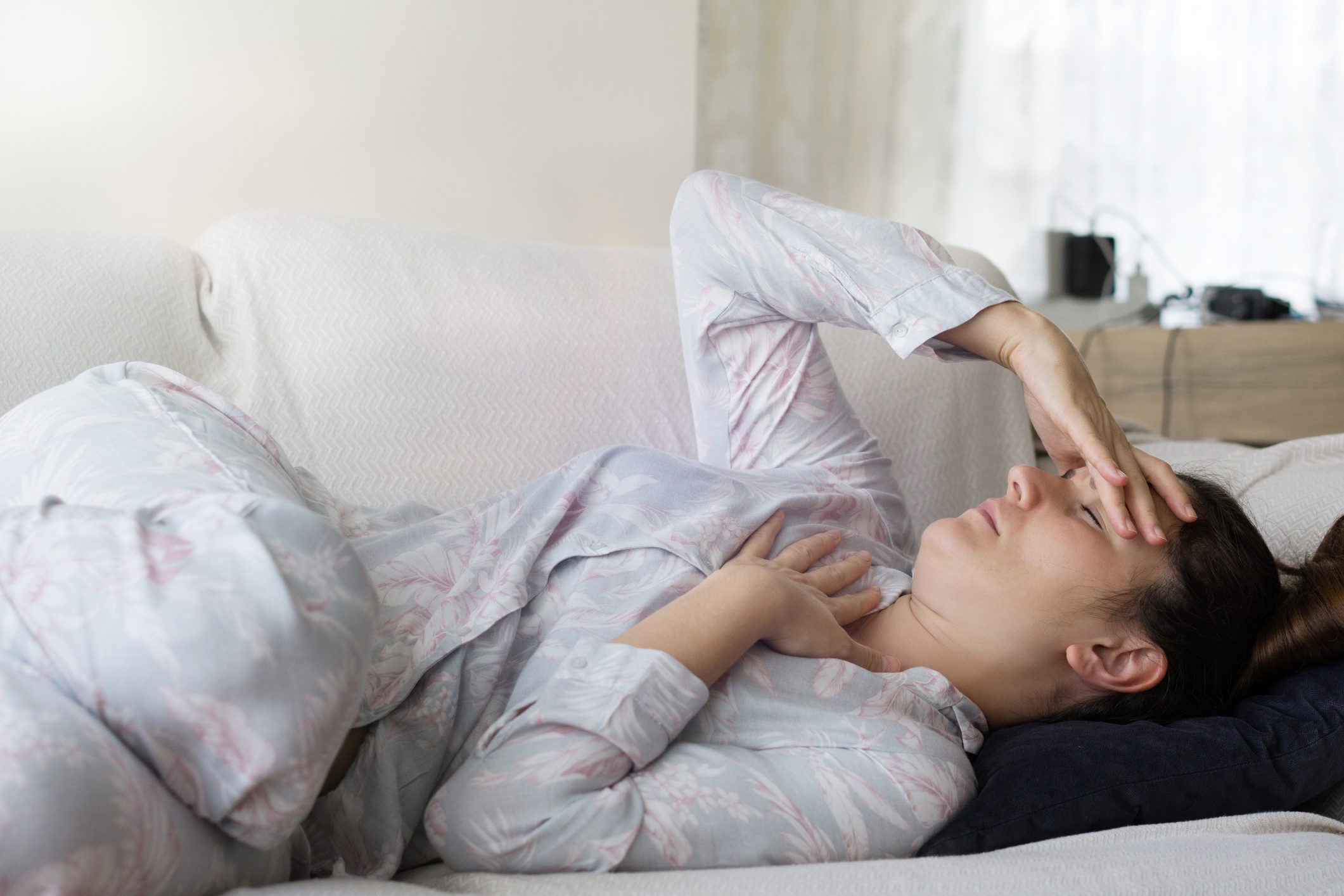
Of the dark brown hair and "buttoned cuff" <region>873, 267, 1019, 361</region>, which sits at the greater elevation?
"buttoned cuff" <region>873, 267, 1019, 361</region>

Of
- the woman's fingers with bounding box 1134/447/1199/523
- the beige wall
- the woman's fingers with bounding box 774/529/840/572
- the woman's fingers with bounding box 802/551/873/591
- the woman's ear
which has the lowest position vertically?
the woman's ear

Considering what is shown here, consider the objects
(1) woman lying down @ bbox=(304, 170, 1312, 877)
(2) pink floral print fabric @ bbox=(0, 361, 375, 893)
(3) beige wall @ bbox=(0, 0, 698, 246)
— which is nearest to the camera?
(2) pink floral print fabric @ bbox=(0, 361, 375, 893)

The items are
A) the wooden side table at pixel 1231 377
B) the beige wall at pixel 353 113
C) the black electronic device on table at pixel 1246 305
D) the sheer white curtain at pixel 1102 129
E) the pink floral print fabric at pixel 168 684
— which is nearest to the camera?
the pink floral print fabric at pixel 168 684

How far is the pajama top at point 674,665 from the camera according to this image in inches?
28.3

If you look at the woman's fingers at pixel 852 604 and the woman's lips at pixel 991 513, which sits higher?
the woman's lips at pixel 991 513

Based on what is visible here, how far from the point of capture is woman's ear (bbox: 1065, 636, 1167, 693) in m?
0.93

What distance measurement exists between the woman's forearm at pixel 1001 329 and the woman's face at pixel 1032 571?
0.38ft

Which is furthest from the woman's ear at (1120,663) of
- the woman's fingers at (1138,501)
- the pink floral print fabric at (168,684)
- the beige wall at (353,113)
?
the beige wall at (353,113)

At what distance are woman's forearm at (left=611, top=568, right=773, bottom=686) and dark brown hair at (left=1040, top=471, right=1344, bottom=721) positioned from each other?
1.12ft

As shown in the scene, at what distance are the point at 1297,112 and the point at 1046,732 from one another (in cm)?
257

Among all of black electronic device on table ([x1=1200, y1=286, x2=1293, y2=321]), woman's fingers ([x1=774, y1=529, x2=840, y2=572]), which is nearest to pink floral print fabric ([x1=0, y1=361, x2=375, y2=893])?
woman's fingers ([x1=774, y1=529, x2=840, y2=572])

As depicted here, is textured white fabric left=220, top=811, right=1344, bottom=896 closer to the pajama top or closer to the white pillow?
the pajama top

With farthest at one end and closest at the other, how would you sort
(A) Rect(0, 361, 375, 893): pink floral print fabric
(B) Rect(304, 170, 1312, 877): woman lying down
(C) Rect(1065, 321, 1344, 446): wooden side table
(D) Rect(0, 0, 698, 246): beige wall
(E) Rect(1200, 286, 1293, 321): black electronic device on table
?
1. (E) Rect(1200, 286, 1293, 321): black electronic device on table
2. (C) Rect(1065, 321, 1344, 446): wooden side table
3. (D) Rect(0, 0, 698, 246): beige wall
4. (B) Rect(304, 170, 1312, 877): woman lying down
5. (A) Rect(0, 361, 375, 893): pink floral print fabric

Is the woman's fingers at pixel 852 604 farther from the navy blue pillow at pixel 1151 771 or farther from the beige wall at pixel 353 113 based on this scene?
the beige wall at pixel 353 113
